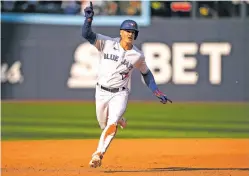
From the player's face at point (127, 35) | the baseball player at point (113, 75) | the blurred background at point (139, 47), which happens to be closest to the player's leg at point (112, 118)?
the baseball player at point (113, 75)

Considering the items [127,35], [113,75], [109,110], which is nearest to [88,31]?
[127,35]

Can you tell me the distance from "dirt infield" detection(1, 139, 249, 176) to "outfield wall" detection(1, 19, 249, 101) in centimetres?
950

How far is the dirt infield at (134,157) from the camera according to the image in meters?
8.23

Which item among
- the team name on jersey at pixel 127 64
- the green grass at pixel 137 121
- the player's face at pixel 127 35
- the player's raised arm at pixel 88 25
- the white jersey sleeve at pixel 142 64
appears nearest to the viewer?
the player's raised arm at pixel 88 25

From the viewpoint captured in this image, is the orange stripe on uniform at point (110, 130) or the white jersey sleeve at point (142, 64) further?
the white jersey sleeve at point (142, 64)

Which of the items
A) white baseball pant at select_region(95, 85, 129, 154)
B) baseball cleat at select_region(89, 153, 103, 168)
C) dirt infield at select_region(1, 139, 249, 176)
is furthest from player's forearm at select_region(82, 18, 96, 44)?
dirt infield at select_region(1, 139, 249, 176)

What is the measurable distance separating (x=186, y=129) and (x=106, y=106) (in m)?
6.39

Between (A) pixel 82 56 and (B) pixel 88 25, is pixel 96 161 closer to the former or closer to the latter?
(B) pixel 88 25

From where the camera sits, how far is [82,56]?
21.7 meters

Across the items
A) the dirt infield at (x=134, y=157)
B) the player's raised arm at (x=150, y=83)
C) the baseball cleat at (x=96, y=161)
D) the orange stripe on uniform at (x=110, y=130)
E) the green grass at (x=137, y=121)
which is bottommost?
the green grass at (x=137, y=121)

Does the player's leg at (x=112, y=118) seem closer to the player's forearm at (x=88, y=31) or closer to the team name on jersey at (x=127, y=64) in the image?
the team name on jersey at (x=127, y=64)

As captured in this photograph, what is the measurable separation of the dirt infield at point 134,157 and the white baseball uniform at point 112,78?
632 millimetres

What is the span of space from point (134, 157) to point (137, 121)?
5913 millimetres

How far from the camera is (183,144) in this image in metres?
11.7
